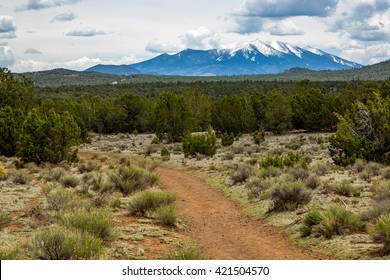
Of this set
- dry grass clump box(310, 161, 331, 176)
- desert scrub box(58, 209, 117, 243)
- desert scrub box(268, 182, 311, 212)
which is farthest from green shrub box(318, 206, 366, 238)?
dry grass clump box(310, 161, 331, 176)

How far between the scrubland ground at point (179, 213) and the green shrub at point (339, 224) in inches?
1.0

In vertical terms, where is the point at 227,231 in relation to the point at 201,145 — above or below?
above

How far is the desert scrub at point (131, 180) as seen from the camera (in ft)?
63.1

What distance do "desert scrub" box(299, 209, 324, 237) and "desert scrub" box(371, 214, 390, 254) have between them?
221 centimetres

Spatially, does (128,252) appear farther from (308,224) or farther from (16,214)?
(16,214)

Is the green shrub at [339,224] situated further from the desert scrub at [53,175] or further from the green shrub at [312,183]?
the desert scrub at [53,175]

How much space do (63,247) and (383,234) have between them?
6.50m

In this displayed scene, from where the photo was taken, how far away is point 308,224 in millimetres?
12562

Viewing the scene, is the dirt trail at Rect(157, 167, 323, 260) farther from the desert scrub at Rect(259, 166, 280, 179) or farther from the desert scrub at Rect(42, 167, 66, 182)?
the desert scrub at Rect(42, 167, 66, 182)

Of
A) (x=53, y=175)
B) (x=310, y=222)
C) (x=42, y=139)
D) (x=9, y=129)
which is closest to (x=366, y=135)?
(x=310, y=222)

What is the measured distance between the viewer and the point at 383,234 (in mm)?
9914

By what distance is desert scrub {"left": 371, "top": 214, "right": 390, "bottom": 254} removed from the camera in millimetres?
9586

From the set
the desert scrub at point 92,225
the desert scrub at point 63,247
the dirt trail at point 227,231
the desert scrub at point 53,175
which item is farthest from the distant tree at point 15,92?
the desert scrub at point 63,247

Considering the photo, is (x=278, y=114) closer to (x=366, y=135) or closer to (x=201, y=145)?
(x=201, y=145)
